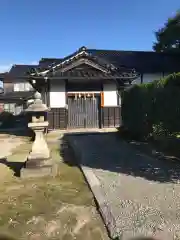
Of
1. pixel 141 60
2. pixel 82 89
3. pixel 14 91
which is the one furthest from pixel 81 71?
pixel 14 91

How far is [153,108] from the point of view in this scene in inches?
357

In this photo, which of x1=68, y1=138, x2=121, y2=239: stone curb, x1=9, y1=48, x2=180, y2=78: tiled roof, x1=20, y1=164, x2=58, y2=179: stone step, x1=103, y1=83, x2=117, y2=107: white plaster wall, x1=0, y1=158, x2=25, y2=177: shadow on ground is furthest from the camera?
x1=9, y1=48, x2=180, y2=78: tiled roof

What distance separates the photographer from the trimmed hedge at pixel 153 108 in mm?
7363

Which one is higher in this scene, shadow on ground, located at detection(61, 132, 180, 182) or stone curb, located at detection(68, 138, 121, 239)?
shadow on ground, located at detection(61, 132, 180, 182)

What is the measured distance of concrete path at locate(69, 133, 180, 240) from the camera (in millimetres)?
3574

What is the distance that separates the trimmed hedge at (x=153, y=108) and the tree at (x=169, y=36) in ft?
62.2

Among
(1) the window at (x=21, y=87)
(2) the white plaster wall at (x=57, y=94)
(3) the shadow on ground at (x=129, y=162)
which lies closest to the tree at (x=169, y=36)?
(2) the white plaster wall at (x=57, y=94)

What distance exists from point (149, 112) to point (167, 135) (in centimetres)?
127

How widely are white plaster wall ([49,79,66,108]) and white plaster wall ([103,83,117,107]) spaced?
2678 millimetres

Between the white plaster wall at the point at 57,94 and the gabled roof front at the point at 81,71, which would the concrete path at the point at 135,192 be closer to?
the white plaster wall at the point at 57,94

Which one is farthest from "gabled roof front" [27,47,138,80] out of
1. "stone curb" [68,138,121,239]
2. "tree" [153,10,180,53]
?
"tree" [153,10,180,53]

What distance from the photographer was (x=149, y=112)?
953 cm

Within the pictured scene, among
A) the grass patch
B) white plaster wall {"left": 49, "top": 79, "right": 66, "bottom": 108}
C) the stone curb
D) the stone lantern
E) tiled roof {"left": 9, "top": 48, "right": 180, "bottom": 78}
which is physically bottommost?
the grass patch

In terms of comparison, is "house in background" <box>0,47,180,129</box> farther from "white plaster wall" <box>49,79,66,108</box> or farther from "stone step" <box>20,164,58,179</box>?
"stone step" <box>20,164,58,179</box>
